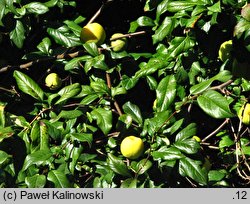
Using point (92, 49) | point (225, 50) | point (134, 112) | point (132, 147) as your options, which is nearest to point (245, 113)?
point (225, 50)

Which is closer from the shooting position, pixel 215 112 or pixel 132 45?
pixel 215 112

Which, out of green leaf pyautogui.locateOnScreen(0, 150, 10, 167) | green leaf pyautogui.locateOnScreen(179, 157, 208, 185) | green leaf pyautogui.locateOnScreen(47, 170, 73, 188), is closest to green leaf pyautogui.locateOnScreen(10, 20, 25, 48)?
green leaf pyautogui.locateOnScreen(0, 150, 10, 167)

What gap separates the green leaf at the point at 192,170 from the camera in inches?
71.2

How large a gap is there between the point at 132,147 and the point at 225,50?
644mm

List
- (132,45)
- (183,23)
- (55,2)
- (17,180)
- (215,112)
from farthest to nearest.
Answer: (132,45)
(55,2)
(183,23)
(17,180)
(215,112)

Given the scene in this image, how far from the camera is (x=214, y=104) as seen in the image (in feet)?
5.76

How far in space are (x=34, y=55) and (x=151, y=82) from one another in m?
0.62

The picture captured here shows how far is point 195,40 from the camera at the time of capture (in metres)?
2.12

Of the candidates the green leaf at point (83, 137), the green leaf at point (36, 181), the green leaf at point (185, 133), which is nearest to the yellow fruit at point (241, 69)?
the green leaf at point (185, 133)

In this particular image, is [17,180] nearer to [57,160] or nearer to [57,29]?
[57,160]

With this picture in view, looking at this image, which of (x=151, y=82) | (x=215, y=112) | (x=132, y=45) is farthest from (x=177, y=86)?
(x=132, y=45)

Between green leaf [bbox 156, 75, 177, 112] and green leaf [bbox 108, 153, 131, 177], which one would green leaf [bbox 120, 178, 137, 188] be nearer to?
green leaf [bbox 108, 153, 131, 177]

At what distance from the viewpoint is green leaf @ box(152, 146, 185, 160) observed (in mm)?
1800

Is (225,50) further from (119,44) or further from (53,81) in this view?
(53,81)
